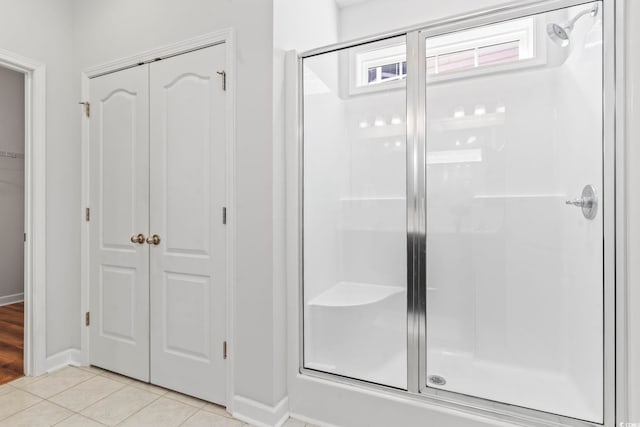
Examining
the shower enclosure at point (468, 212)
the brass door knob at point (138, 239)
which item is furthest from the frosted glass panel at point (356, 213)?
the brass door knob at point (138, 239)

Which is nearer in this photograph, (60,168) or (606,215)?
(606,215)

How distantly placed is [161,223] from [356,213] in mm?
1276

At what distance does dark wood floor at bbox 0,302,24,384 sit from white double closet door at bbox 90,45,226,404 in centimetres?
50

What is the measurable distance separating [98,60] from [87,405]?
7.32ft

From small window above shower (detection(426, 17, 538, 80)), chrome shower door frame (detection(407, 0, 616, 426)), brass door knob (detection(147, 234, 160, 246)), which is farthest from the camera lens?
brass door knob (detection(147, 234, 160, 246))

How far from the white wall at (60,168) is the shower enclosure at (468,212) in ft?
5.85

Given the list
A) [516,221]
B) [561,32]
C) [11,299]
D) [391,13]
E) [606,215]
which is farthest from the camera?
[11,299]

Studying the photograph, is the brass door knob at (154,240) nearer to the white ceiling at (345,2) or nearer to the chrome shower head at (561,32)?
the white ceiling at (345,2)

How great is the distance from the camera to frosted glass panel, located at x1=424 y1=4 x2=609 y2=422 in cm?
167

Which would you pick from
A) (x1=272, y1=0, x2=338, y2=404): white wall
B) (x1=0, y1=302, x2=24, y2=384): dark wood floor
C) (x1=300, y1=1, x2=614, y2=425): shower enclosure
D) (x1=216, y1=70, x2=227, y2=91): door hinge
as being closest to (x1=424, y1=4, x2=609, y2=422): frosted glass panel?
(x1=300, y1=1, x2=614, y2=425): shower enclosure

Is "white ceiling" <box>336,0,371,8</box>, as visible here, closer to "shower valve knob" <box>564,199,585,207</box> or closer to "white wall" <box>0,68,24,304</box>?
"shower valve knob" <box>564,199,585,207</box>

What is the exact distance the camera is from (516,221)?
2.11m

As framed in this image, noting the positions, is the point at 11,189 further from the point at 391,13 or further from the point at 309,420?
the point at 391,13

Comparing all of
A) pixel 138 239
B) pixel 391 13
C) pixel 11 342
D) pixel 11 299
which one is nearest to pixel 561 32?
pixel 391 13
